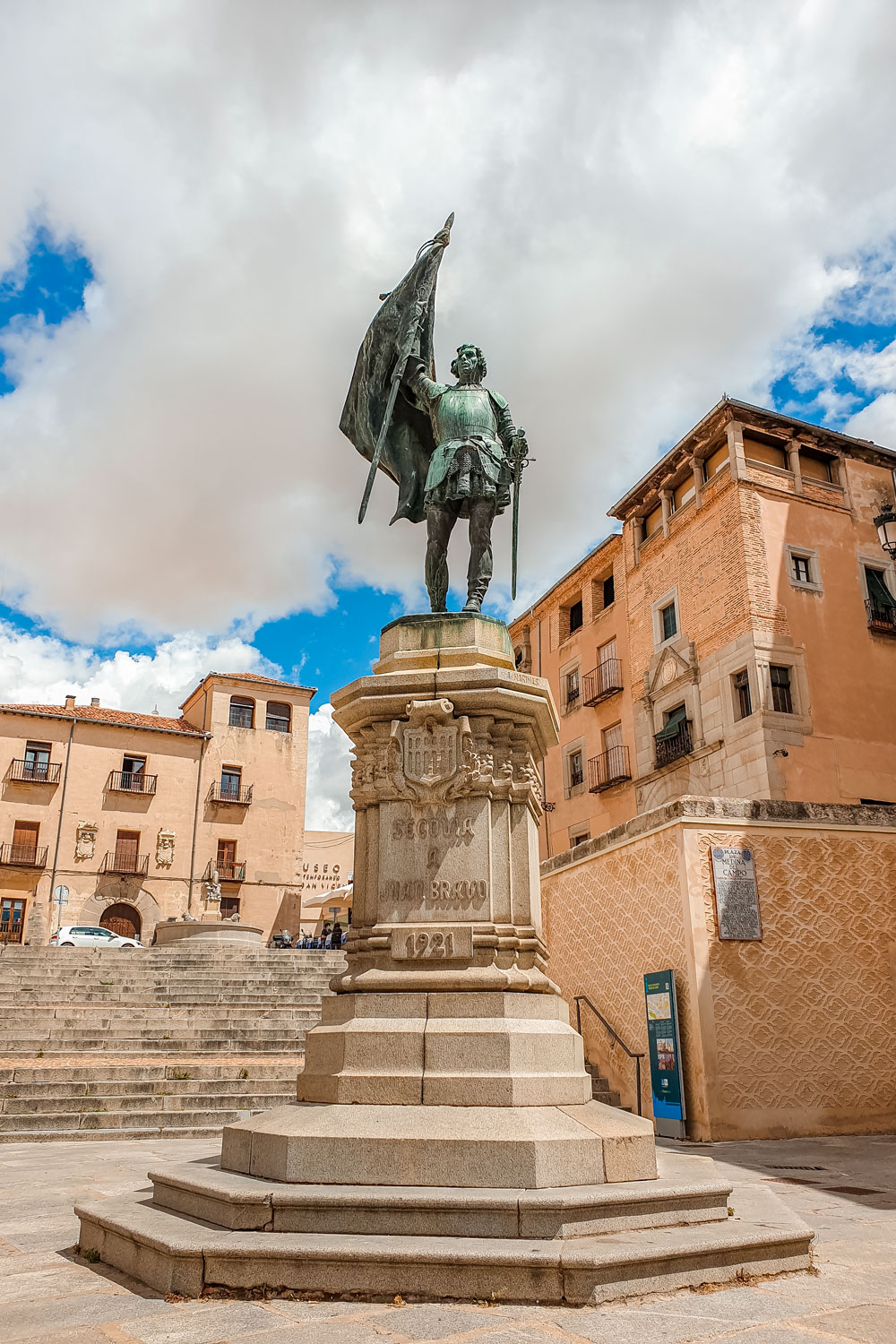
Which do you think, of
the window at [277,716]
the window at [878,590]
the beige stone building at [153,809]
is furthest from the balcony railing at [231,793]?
the window at [878,590]

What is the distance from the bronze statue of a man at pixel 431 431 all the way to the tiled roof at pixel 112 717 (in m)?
32.0

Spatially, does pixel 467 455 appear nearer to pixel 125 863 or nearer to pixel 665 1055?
pixel 665 1055

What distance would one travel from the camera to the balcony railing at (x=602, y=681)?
2566cm

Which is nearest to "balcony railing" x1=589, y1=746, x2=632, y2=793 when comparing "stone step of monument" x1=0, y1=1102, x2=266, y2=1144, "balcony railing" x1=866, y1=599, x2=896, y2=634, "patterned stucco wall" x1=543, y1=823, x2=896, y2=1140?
"balcony railing" x1=866, y1=599, x2=896, y2=634

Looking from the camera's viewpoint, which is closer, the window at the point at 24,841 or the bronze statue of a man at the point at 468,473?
the bronze statue of a man at the point at 468,473

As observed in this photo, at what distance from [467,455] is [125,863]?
32.9 metres

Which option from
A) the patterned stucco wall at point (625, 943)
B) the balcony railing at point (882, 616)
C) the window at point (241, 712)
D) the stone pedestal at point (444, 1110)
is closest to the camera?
the stone pedestal at point (444, 1110)

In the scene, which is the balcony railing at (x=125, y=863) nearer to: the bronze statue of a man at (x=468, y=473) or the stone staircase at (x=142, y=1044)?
the stone staircase at (x=142, y=1044)

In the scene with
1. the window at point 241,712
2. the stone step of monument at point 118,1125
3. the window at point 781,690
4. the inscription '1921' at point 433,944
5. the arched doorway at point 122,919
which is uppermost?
the window at point 241,712

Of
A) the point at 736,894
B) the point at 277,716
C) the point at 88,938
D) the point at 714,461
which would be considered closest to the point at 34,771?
the point at 88,938

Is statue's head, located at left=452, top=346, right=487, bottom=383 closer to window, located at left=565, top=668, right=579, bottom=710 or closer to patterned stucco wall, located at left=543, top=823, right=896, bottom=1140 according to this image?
patterned stucco wall, located at left=543, top=823, right=896, bottom=1140

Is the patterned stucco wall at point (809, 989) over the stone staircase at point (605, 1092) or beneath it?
over

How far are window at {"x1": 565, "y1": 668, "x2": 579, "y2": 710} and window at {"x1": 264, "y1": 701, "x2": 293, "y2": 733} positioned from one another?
16.2 metres

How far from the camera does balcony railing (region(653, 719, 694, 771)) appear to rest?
2189 centimetres
